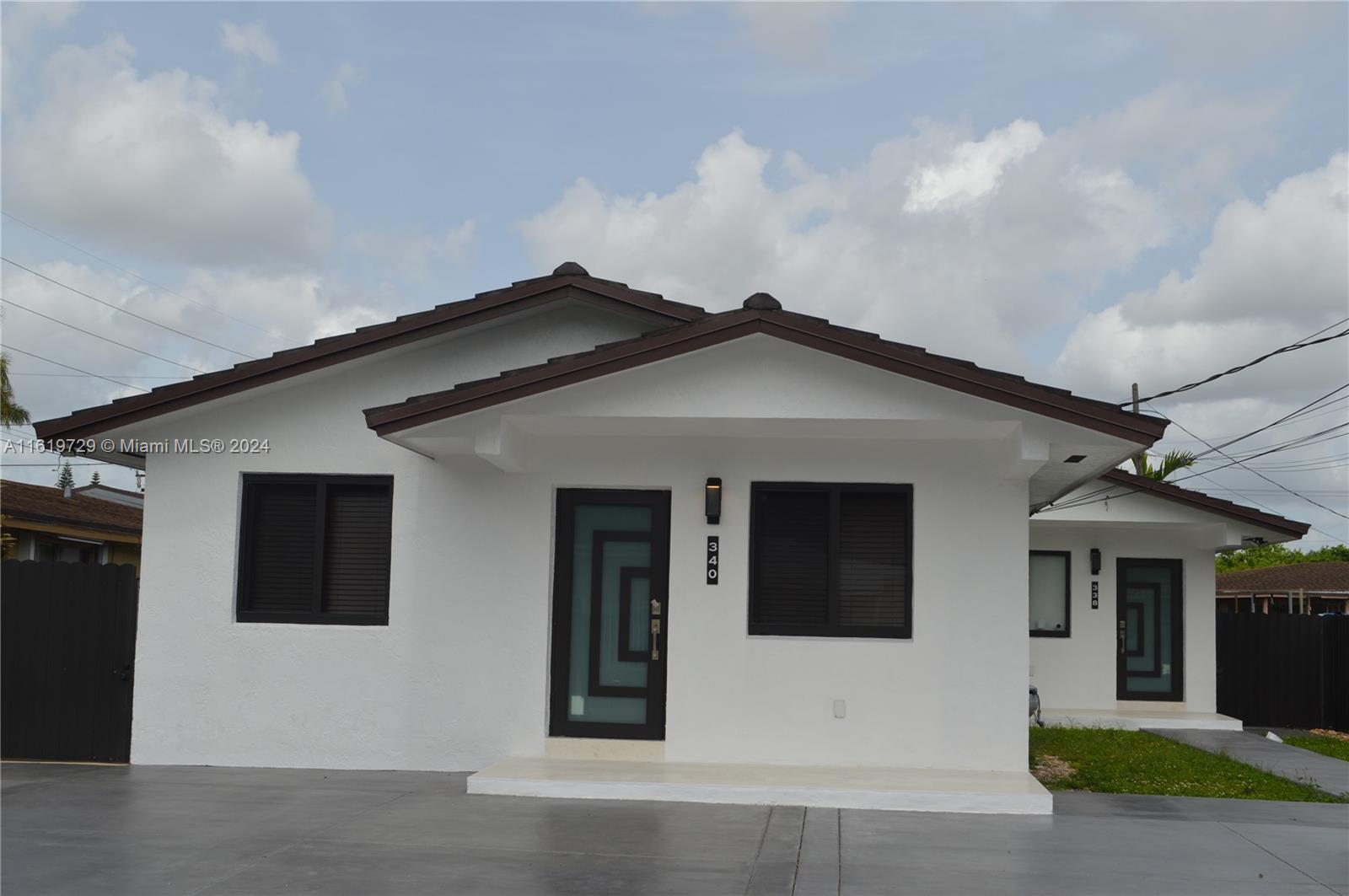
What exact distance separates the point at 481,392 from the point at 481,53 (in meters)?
8.10

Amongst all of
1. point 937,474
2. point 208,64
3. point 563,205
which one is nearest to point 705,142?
point 563,205

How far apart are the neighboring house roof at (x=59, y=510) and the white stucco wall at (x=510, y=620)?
13976 millimetres

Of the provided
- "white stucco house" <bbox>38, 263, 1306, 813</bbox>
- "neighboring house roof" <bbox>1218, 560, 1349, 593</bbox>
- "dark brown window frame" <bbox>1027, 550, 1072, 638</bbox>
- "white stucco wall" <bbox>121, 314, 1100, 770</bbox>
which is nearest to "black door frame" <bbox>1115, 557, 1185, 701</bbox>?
"dark brown window frame" <bbox>1027, 550, 1072, 638</bbox>

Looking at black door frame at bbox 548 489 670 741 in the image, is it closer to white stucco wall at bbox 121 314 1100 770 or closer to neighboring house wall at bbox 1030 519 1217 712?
white stucco wall at bbox 121 314 1100 770

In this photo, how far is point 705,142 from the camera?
18.2m

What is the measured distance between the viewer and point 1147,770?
11.3 meters

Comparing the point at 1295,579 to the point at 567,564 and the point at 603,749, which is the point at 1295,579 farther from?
the point at 567,564

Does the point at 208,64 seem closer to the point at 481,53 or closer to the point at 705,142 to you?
the point at 481,53

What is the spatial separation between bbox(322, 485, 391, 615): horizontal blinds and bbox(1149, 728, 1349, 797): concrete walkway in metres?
8.81

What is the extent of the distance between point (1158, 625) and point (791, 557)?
34.9 ft

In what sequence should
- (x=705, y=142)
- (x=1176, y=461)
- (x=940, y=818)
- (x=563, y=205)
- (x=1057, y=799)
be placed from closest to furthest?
(x=940, y=818) → (x=1057, y=799) → (x=705, y=142) → (x=563, y=205) → (x=1176, y=461)

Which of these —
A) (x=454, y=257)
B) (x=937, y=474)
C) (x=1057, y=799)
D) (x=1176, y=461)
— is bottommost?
(x=1057, y=799)

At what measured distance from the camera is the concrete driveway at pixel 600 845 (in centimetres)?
632

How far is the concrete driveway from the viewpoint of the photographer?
249 inches
